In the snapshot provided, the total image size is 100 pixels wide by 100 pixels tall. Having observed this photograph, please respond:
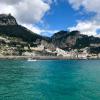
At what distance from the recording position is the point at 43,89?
7044 centimetres

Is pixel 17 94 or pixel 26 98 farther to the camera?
pixel 17 94

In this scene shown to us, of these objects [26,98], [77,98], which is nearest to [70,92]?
[77,98]

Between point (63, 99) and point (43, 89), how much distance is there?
46.1 ft

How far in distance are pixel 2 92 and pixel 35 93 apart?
7.58 metres

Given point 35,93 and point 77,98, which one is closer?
point 77,98

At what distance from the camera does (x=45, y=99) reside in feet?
188

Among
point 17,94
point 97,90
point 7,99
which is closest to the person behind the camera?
point 7,99

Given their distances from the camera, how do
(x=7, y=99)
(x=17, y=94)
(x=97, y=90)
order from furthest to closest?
(x=97, y=90) < (x=17, y=94) < (x=7, y=99)

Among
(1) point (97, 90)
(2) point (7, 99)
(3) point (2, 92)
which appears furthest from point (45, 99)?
(1) point (97, 90)

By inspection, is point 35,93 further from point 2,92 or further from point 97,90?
point 97,90

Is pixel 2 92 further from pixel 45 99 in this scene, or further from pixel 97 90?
pixel 97 90

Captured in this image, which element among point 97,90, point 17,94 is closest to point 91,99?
point 97,90

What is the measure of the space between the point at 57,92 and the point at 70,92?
3073mm

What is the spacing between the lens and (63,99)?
5709cm
